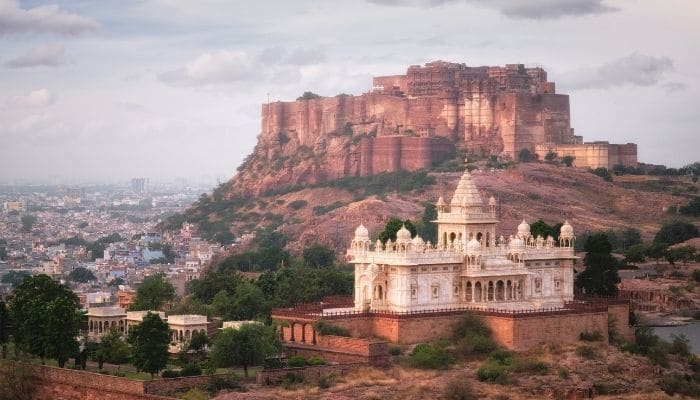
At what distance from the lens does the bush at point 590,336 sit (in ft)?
213

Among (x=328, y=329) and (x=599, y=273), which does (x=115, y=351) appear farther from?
(x=599, y=273)

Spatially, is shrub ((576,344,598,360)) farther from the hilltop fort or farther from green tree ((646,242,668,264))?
the hilltop fort

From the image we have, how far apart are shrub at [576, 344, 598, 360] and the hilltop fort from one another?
55.2 metres

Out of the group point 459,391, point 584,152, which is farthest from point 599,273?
point 584,152

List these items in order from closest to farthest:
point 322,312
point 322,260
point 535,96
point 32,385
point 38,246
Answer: point 32,385 < point 322,312 < point 322,260 < point 535,96 < point 38,246

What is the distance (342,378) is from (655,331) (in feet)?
93.5

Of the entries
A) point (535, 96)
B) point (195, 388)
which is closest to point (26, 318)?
point (195, 388)

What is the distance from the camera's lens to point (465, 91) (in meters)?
122

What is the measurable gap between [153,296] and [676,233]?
43.1 m

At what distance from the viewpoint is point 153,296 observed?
72.2 metres

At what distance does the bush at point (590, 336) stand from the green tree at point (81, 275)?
55821 millimetres

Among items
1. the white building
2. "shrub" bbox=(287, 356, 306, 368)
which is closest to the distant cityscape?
the white building

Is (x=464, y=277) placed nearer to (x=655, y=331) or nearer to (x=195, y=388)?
(x=195, y=388)

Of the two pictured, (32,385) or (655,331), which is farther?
(655,331)
